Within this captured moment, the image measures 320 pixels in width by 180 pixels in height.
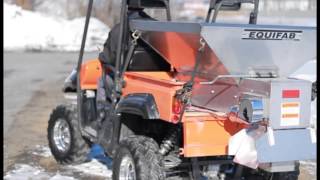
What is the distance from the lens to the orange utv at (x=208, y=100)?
479 cm

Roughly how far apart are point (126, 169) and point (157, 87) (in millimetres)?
764

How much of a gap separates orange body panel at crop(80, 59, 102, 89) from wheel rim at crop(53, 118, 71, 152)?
574 millimetres

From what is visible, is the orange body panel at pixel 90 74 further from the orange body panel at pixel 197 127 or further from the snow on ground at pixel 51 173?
the orange body panel at pixel 197 127

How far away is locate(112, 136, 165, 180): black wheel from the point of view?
5180 mm

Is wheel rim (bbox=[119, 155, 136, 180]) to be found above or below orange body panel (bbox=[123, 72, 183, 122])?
below

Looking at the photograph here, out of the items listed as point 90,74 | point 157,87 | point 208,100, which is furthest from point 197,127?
point 90,74

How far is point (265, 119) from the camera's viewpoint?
186 inches

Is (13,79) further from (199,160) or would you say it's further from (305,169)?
(199,160)

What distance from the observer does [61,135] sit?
285 inches

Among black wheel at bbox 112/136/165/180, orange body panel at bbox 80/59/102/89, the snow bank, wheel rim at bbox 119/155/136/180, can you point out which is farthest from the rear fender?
the snow bank

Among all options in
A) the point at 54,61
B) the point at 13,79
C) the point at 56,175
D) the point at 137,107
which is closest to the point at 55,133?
the point at 56,175

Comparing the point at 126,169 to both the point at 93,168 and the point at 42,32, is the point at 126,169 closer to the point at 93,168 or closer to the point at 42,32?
the point at 93,168

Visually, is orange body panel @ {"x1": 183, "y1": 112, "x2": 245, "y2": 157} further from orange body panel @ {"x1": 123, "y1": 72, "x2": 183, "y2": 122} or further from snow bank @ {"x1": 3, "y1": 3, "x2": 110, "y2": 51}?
snow bank @ {"x1": 3, "y1": 3, "x2": 110, "y2": 51}

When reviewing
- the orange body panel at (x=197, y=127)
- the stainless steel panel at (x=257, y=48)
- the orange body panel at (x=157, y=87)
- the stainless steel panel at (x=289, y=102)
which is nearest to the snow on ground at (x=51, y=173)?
the orange body panel at (x=157, y=87)
